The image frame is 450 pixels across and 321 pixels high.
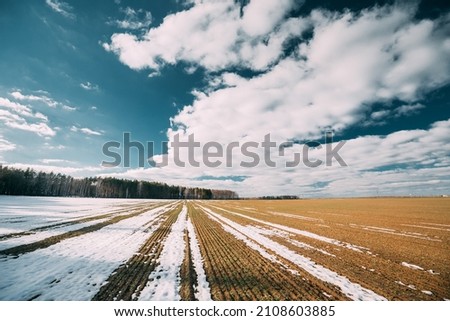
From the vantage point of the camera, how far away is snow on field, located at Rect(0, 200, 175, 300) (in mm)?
6660

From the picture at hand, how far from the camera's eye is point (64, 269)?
27.7ft

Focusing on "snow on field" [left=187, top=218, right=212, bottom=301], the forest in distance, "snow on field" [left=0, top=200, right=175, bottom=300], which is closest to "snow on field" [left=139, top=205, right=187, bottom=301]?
"snow on field" [left=187, top=218, right=212, bottom=301]

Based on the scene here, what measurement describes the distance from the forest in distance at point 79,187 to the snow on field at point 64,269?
10705cm

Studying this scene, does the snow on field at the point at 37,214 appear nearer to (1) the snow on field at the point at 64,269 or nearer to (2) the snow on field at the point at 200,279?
(1) the snow on field at the point at 64,269

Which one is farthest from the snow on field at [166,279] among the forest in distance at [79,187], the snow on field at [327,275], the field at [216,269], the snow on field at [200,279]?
the forest in distance at [79,187]

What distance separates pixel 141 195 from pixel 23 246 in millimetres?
143866

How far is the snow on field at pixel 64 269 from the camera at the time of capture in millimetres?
6660

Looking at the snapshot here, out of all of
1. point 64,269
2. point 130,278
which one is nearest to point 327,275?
point 130,278

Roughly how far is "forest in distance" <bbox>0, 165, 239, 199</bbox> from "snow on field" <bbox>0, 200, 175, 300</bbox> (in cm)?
10705

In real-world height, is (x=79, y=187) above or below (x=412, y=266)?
above

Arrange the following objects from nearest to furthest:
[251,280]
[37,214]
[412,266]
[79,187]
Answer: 1. [251,280]
2. [412,266]
3. [37,214]
4. [79,187]

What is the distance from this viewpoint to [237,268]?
8.84m

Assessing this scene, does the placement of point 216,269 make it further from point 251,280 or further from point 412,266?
point 412,266

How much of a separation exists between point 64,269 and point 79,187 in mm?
140830
